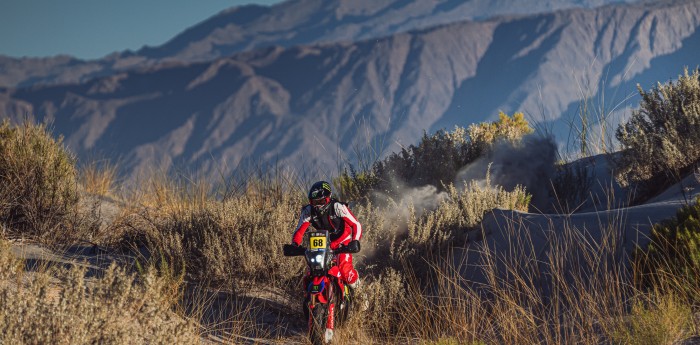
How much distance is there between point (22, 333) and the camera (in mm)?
3648

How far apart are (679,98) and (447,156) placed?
3239 mm

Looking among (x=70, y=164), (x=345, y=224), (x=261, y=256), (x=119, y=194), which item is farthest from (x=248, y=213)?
(x=119, y=194)

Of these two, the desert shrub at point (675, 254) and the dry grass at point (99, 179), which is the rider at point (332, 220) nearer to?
→ the desert shrub at point (675, 254)

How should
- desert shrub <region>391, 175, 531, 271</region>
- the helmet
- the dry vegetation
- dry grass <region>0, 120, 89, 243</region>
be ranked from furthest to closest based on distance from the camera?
dry grass <region>0, 120, 89, 243</region>
desert shrub <region>391, 175, 531, 271</region>
the helmet
the dry vegetation

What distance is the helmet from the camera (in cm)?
537

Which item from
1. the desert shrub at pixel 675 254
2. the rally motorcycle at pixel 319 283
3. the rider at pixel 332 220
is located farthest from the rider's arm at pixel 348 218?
the desert shrub at pixel 675 254

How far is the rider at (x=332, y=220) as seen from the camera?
212 inches

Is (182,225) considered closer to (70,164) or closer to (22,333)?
(70,164)

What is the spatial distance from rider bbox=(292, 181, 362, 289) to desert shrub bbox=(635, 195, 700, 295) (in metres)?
2.13

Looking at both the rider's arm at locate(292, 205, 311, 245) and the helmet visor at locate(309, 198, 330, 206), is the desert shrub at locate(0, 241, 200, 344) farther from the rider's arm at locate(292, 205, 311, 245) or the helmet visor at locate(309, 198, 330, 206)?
the helmet visor at locate(309, 198, 330, 206)

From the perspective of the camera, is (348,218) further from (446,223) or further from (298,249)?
(446,223)

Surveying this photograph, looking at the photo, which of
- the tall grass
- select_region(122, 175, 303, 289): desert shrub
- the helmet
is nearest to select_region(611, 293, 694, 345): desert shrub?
the tall grass

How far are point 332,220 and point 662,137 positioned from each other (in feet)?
17.6

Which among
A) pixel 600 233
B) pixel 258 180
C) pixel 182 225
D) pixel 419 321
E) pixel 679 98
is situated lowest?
pixel 419 321
